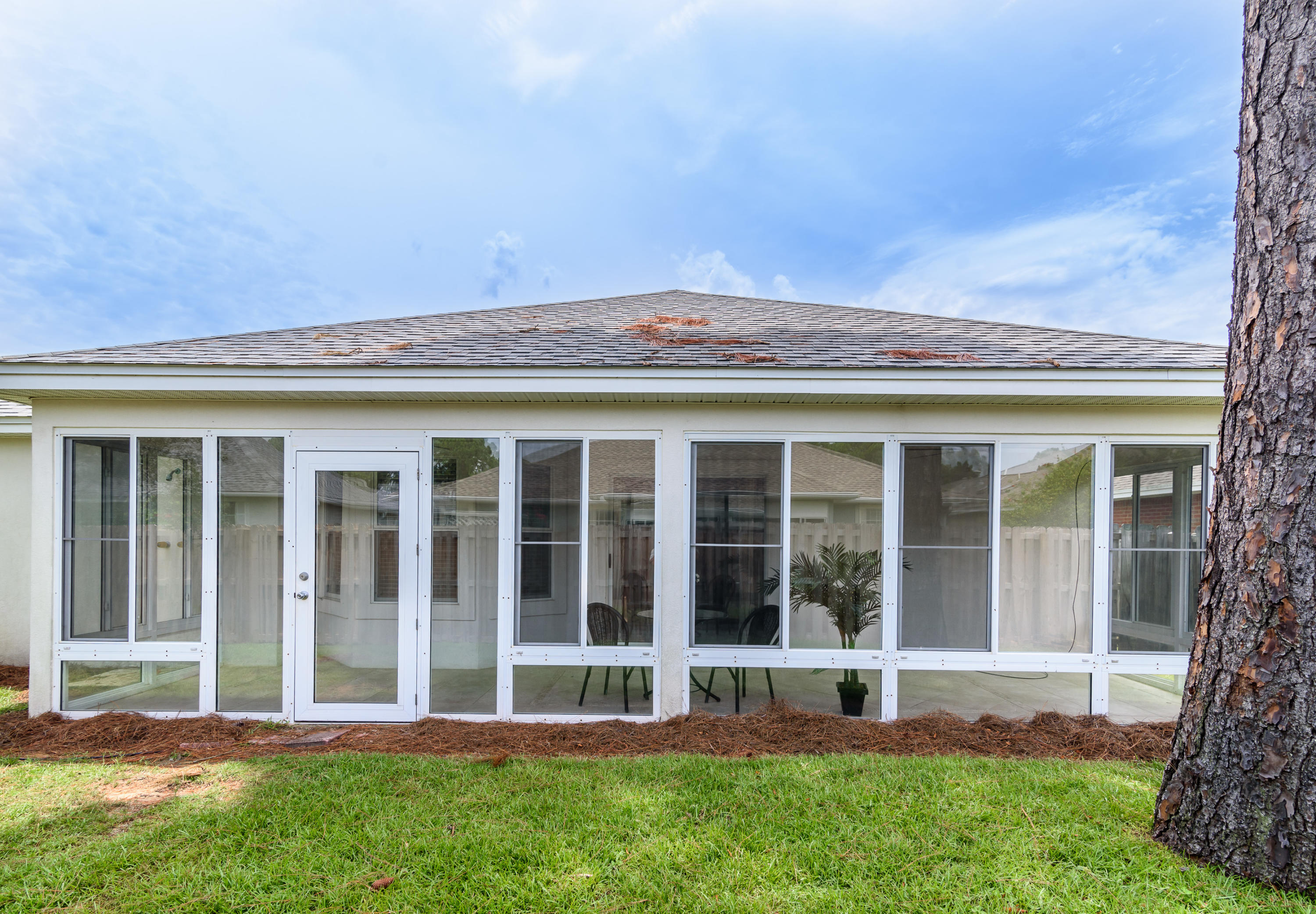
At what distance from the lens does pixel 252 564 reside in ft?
17.4

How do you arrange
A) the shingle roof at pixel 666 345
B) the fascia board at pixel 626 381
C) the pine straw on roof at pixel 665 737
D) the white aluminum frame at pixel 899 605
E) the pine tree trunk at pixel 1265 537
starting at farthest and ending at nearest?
the white aluminum frame at pixel 899 605
the shingle roof at pixel 666 345
the fascia board at pixel 626 381
the pine straw on roof at pixel 665 737
the pine tree trunk at pixel 1265 537

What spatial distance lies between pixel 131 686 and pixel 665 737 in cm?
439

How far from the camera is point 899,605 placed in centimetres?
515

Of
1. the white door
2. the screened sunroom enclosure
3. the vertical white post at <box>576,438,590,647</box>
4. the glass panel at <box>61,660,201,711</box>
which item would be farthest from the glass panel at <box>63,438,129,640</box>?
the vertical white post at <box>576,438,590,647</box>

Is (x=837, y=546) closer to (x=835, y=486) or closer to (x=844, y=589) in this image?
(x=844, y=589)

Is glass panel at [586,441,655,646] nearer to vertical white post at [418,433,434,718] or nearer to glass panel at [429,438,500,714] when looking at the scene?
glass panel at [429,438,500,714]

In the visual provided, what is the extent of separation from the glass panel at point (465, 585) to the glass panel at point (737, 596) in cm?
166

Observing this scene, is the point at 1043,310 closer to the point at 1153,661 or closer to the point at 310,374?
the point at 1153,661

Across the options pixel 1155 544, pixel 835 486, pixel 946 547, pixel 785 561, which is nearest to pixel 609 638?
pixel 785 561

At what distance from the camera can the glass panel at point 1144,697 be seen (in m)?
A: 5.12

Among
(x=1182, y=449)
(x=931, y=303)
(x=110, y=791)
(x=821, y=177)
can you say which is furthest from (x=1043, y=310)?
(x=110, y=791)

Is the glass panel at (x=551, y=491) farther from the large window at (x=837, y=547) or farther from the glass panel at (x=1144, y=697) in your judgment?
the glass panel at (x=1144, y=697)

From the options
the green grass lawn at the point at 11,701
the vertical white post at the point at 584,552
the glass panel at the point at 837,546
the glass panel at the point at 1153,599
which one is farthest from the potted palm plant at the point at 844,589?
the green grass lawn at the point at 11,701

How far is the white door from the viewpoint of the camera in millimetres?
5234
